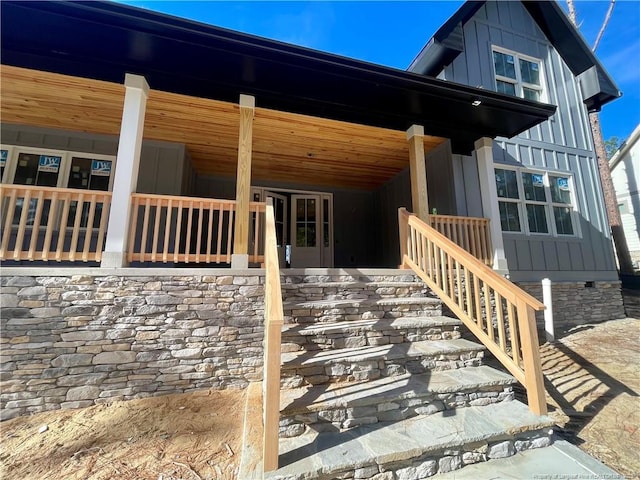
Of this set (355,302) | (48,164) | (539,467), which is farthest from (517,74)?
(48,164)

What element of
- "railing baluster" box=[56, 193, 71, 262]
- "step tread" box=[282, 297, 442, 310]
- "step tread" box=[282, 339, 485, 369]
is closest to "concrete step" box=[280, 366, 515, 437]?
"step tread" box=[282, 339, 485, 369]

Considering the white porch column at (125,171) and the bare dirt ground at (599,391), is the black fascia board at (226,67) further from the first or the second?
the bare dirt ground at (599,391)

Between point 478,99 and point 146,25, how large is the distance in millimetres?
4124

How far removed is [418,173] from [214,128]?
10.5 feet

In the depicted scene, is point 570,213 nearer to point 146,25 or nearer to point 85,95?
point 146,25

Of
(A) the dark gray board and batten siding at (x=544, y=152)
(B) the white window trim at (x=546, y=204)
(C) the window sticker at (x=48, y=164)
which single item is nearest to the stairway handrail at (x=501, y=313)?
(A) the dark gray board and batten siding at (x=544, y=152)

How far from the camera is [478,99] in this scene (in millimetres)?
3932

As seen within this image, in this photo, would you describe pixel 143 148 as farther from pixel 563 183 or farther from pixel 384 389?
pixel 563 183

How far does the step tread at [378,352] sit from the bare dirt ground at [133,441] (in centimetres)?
74

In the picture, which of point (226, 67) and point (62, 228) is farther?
point (226, 67)

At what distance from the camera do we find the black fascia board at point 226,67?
8.93ft

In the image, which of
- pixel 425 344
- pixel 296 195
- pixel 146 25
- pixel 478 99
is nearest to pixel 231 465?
pixel 425 344

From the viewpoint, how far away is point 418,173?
428cm

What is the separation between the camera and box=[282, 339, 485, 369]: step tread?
2.31 m
